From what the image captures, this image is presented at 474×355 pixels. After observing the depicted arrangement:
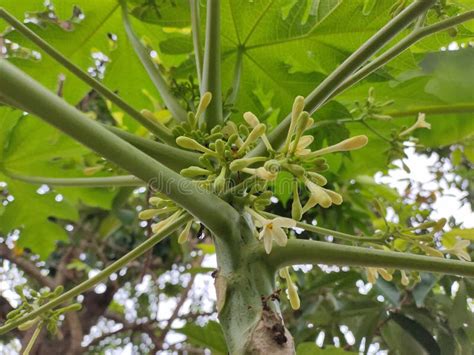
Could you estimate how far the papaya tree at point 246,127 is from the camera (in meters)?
0.76

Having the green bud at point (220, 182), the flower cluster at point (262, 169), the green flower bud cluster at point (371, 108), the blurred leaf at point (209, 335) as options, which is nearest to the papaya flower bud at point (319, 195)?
the flower cluster at point (262, 169)

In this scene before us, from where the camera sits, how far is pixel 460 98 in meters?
1.49

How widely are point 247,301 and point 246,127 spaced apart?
11.8 inches

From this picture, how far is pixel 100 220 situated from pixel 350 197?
1.48m

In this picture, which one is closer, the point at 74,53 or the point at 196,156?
the point at 196,156

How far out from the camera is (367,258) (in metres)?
0.76

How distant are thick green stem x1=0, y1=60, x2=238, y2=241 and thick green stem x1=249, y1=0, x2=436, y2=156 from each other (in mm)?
136

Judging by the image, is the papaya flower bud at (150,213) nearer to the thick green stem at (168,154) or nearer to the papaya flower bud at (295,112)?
the thick green stem at (168,154)

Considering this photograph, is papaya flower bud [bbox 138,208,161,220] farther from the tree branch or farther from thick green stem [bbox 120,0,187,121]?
the tree branch

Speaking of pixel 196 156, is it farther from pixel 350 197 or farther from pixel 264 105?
pixel 350 197

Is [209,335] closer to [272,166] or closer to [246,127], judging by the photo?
[246,127]

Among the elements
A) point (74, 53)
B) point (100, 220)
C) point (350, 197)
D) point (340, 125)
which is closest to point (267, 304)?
point (340, 125)

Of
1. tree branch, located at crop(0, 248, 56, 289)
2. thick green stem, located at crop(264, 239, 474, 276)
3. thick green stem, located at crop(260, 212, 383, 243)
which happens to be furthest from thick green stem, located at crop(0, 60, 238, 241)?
tree branch, located at crop(0, 248, 56, 289)

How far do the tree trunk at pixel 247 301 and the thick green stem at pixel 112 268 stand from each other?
0.28ft
